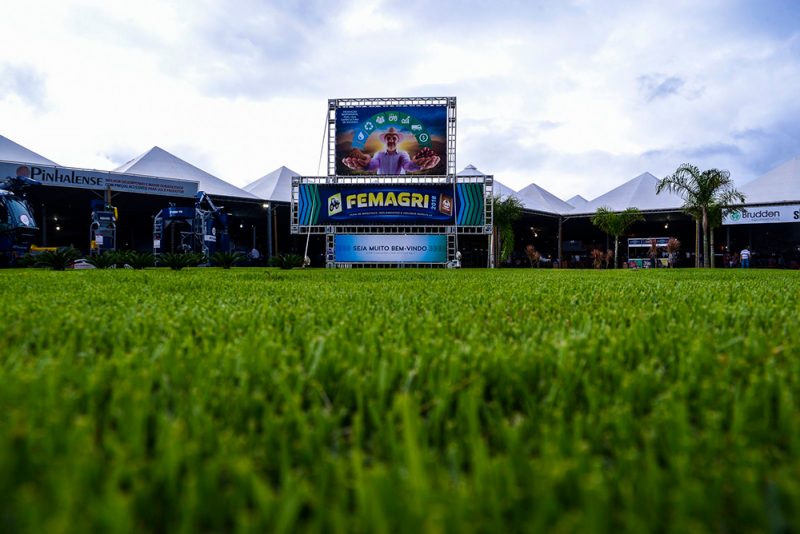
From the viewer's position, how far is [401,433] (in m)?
0.73

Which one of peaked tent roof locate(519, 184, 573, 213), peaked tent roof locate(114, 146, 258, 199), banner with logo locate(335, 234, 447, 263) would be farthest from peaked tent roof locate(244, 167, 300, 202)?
peaked tent roof locate(519, 184, 573, 213)

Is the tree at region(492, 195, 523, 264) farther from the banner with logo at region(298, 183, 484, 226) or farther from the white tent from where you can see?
the white tent

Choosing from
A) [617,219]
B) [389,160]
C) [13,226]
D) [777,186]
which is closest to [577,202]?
[617,219]

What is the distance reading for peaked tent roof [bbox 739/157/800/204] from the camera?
90.4ft

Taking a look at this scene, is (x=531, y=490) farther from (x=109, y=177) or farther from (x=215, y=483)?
(x=109, y=177)

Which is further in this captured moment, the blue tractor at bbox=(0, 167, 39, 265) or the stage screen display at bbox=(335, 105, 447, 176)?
the stage screen display at bbox=(335, 105, 447, 176)

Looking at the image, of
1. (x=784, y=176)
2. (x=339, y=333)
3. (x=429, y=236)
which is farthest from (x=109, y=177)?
(x=784, y=176)

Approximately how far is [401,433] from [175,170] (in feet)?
101

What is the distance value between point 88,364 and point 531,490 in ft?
3.45

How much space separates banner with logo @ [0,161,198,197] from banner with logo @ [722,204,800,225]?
29.1 metres

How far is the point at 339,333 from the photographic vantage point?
1.46 meters

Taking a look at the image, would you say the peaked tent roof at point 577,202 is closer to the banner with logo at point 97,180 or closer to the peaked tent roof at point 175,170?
the peaked tent roof at point 175,170

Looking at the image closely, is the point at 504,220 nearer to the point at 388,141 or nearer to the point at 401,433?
the point at 388,141

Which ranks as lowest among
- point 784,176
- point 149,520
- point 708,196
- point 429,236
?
point 149,520
